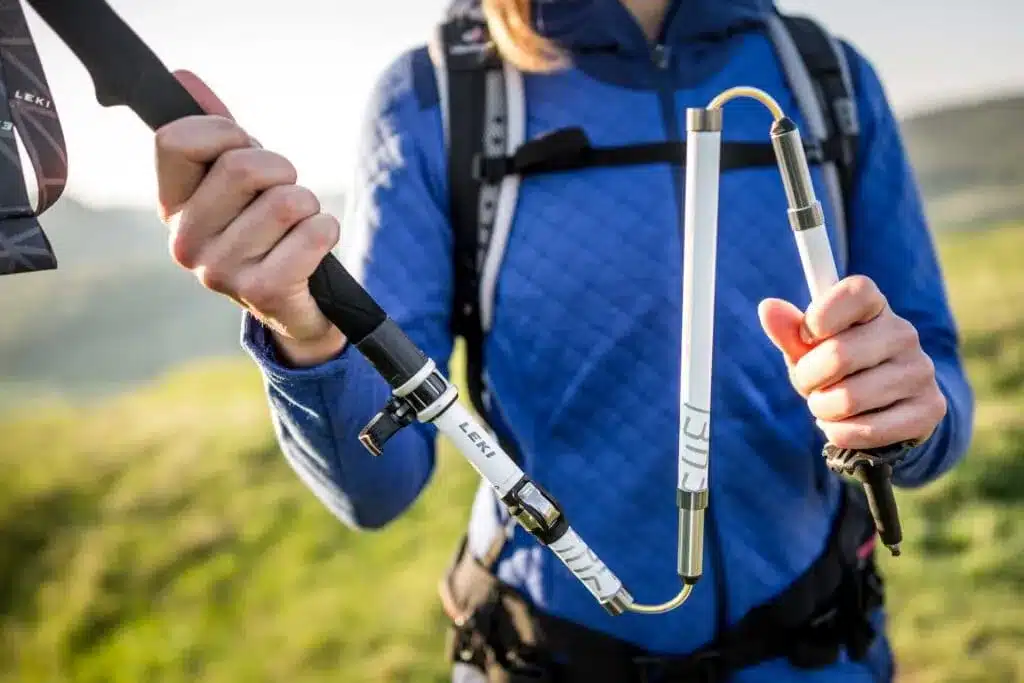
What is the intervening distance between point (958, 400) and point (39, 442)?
8.20 meters

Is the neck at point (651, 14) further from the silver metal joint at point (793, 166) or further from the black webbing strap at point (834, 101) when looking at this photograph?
the silver metal joint at point (793, 166)

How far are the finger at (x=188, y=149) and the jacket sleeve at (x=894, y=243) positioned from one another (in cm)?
124

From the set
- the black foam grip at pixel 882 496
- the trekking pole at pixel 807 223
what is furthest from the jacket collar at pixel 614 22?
the black foam grip at pixel 882 496

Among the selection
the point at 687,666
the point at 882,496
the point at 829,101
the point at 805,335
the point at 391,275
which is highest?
the point at 829,101

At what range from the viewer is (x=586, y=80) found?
157cm

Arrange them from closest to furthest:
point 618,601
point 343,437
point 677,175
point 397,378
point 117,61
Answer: point 117,61 → point 397,378 → point 618,601 → point 343,437 → point 677,175

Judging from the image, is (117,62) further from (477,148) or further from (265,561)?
(265,561)

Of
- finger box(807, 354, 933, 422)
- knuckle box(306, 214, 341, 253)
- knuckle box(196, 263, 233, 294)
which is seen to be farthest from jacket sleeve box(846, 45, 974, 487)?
knuckle box(196, 263, 233, 294)

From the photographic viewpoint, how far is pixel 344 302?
37.5 inches

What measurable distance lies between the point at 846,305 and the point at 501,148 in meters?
0.70

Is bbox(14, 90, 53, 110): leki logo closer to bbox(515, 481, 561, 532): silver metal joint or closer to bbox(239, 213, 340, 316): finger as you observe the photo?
bbox(239, 213, 340, 316): finger

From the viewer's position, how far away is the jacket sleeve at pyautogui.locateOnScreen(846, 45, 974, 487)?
1.61m

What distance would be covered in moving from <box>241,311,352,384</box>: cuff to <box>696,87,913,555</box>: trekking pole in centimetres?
52

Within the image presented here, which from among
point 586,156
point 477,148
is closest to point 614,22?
point 586,156
